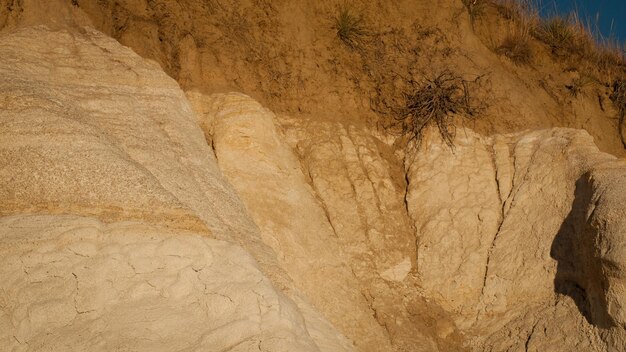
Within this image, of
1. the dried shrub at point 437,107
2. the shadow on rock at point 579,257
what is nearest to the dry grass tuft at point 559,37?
the dried shrub at point 437,107

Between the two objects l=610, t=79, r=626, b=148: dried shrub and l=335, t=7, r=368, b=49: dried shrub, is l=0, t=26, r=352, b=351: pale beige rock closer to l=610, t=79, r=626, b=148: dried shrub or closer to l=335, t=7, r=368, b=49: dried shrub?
l=335, t=7, r=368, b=49: dried shrub

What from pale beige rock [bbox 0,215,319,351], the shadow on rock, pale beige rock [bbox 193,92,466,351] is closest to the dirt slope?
pale beige rock [bbox 193,92,466,351]

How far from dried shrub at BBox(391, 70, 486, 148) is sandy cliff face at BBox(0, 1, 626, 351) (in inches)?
8.1

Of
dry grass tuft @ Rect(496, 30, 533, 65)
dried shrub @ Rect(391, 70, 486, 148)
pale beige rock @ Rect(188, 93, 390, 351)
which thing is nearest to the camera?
pale beige rock @ Rect(188, 93, 390, 351)

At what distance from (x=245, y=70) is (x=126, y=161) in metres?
3.23

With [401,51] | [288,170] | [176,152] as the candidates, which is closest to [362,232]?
[288,170]

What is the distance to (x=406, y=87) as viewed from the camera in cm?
897

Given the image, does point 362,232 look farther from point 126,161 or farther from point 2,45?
point 2,45

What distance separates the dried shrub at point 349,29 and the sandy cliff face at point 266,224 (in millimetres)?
1248

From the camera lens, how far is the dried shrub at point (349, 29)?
9.00 meters

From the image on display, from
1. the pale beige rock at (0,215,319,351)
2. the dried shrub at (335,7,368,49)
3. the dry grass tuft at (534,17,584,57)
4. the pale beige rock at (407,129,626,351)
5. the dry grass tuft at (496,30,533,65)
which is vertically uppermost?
the dry grass tuft at (534,17,584,57)

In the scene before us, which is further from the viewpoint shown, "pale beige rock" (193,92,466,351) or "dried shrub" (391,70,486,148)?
"dried shrub" (391,70,486,148)

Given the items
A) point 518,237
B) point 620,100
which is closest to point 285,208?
point 518,237

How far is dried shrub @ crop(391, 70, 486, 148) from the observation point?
28.2ft
